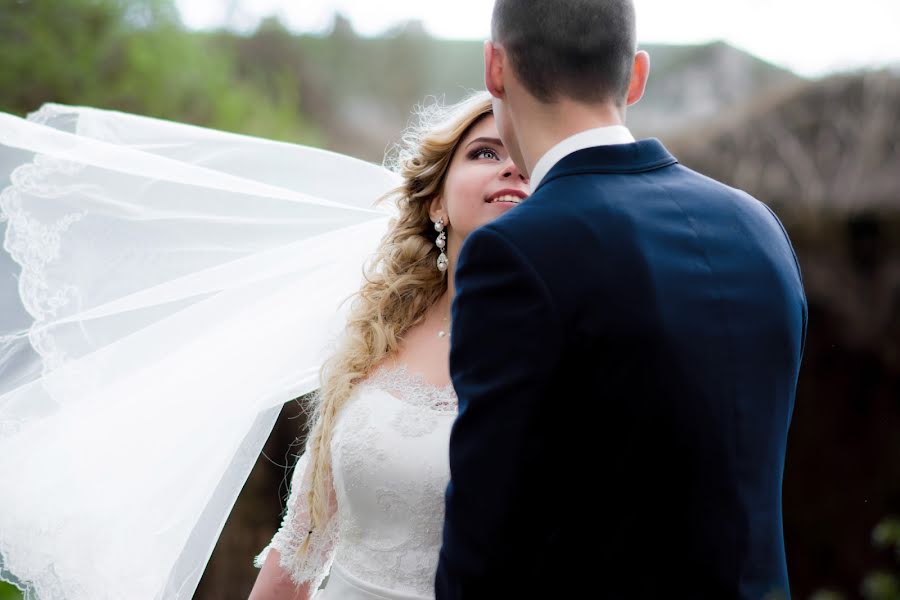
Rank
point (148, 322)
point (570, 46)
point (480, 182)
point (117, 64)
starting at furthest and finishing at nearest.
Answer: point (117, 64) < point (148, 322) < point (480, 182) < point (570, 46)

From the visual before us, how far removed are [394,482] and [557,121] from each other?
112cm

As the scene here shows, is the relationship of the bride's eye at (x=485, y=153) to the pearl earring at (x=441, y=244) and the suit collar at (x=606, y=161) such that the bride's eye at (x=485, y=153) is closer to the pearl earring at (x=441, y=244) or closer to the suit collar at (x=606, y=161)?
the pearl earring at (x=441, y=244)

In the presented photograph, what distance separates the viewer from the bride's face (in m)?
2.52

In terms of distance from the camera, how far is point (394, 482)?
7.71ft

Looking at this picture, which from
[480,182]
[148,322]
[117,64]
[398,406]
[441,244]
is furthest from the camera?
[117,64]

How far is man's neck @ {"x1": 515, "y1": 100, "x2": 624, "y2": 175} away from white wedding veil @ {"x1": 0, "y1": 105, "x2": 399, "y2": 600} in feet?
4.09

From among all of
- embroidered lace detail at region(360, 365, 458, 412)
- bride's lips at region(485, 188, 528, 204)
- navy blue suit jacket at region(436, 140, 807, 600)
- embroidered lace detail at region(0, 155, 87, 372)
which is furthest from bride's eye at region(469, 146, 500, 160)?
embroidered lace detail at region(0, 155, 87, 372)

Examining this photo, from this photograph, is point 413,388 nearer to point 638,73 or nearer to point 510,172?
point 510,172

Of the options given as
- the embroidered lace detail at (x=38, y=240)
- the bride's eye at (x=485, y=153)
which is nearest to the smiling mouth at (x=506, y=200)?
the bride's eye at (x=485, y=153)

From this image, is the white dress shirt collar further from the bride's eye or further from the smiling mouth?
the bride's eye

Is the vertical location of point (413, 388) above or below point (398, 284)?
below

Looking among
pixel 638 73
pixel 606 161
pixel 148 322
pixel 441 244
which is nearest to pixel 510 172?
pixel 441 244

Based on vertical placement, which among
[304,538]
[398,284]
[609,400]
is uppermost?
[609,400]

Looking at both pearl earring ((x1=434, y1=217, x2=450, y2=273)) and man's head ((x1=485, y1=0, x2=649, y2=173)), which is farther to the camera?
pearl earring ((x1=434, y1=217, x2=450, y2=273))
